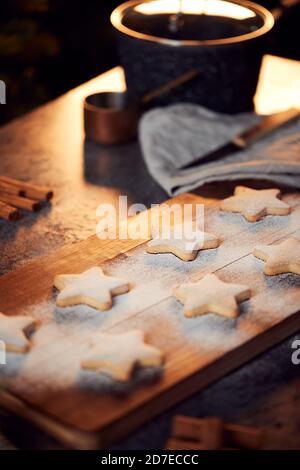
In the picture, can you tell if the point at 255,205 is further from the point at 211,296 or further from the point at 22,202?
the point at 22,202

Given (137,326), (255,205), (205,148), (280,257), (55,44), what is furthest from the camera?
(55,44)

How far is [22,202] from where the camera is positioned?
1.99 metres

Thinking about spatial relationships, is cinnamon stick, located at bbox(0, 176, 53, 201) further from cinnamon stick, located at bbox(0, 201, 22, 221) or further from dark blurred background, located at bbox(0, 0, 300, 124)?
dark blurred background, located at bbox(0, 0, 300, 124)

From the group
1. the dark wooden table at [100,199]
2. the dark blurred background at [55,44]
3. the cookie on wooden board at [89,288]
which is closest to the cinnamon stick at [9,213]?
the dark wooden table at [100,199]

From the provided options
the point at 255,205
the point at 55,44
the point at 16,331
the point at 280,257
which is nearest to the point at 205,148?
the point at 255,205

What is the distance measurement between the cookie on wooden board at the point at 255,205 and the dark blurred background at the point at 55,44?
2.06 meters

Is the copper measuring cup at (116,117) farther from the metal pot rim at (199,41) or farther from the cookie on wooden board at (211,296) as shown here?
the cookie on wooden board at (211,296)

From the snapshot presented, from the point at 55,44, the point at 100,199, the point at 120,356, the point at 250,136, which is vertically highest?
the point at 55,44

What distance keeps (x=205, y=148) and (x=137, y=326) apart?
845 mm

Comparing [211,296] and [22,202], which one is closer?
[211,296]

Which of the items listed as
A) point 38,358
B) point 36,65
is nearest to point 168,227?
point 38,358

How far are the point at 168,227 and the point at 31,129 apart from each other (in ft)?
2.49

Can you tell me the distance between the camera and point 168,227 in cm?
182
